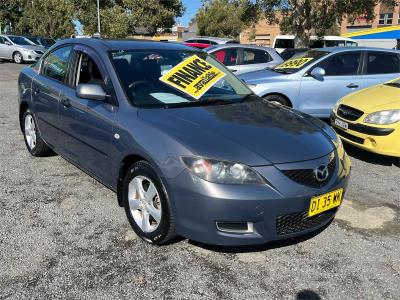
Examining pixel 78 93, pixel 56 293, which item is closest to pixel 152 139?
pixel 78 93

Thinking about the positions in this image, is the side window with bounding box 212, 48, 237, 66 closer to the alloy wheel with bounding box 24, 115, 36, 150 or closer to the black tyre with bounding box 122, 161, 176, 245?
the alloy wheel with bounding box 24, 115, 36, 150

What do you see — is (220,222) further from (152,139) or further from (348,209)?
(348,209)

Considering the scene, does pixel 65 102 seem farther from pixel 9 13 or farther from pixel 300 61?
pixel 9 13

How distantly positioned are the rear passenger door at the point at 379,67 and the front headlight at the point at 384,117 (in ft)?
8.60

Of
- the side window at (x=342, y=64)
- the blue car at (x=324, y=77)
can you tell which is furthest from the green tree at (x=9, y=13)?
the side window at (x=342, y=64)

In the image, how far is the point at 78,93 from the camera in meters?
3.74

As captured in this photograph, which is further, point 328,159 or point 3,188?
point 3,188

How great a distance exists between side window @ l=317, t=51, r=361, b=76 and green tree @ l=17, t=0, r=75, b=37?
105 feet

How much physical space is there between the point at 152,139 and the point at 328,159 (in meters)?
1.36

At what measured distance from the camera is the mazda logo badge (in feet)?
10.2

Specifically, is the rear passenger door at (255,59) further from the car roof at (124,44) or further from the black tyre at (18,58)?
the black tyre at (18,58)

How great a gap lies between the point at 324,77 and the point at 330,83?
161 millimetres

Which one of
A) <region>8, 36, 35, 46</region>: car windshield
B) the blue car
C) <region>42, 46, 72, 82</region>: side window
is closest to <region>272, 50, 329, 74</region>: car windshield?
the blue car

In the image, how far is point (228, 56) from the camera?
10297mm
